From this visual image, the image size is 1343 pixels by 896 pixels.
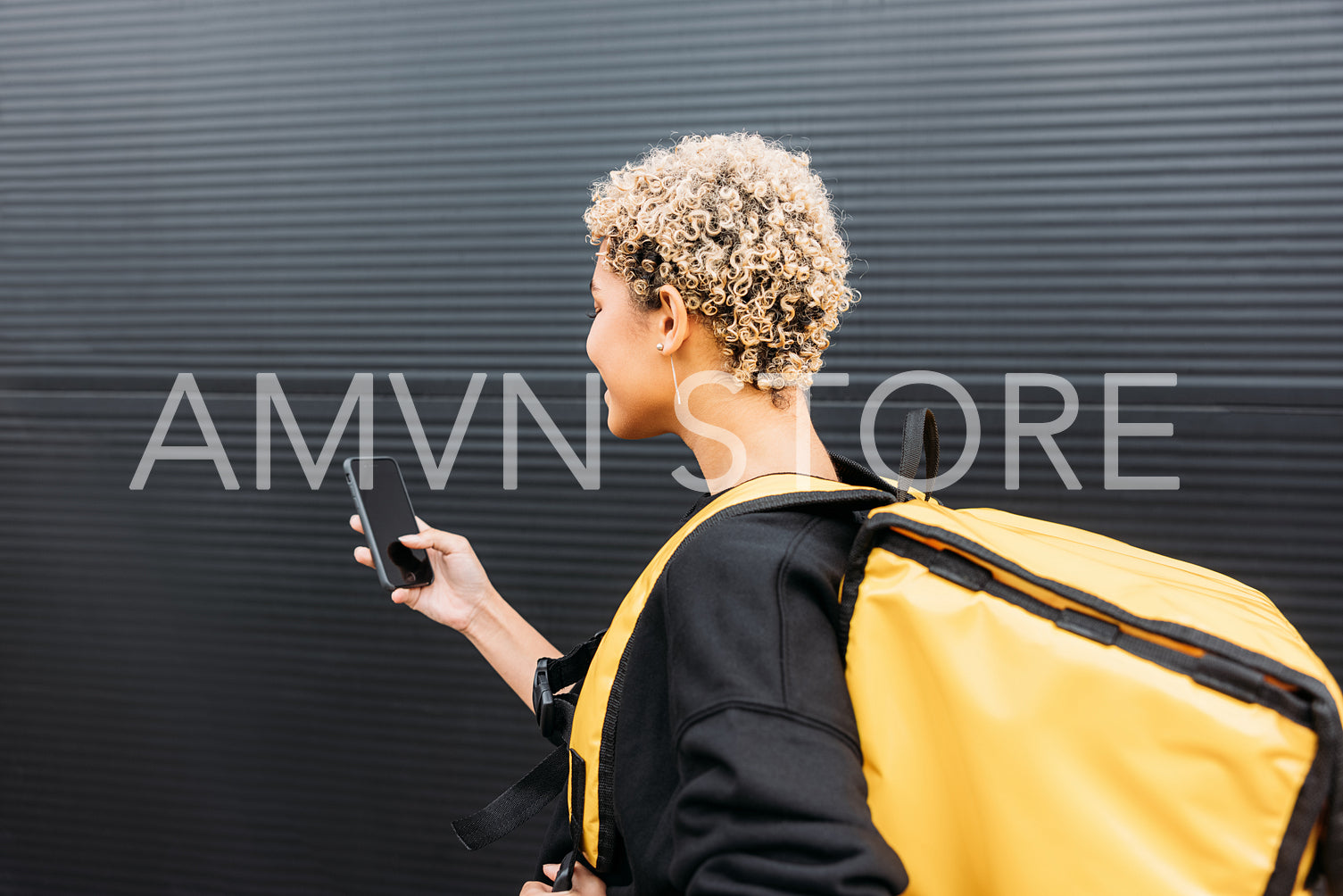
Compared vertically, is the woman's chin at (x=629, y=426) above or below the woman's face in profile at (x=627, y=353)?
below

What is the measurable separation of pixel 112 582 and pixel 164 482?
25 cm

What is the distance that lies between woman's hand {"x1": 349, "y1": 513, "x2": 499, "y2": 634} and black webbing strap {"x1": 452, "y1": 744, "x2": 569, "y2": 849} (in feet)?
0.80

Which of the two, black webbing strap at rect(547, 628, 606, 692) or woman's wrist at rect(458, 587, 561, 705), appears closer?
black webbing strap at rect(547, 628, 606, 692)

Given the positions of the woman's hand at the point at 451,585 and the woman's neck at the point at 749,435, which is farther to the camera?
the woman's hand at the point at 451,585

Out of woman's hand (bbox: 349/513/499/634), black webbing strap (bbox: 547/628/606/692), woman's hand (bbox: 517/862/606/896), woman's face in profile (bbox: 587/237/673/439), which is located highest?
woman's face in profile (bbox: 587/237/673/439)

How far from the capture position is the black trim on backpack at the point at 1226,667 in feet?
1.49

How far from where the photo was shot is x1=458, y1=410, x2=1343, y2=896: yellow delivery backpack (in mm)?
467

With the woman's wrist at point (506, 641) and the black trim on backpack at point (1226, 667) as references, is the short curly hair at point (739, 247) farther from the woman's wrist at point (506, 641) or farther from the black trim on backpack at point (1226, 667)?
the woman's wrist at point (506, 641)

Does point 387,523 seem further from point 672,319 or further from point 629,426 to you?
point 672,319

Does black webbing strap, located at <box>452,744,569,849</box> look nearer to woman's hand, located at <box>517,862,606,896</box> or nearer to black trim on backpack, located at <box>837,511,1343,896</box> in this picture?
woman's hand, located at <box>517,862,606,896</box>

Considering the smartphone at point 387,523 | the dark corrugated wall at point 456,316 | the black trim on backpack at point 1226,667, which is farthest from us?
the dark corrugated wall at point 456,316

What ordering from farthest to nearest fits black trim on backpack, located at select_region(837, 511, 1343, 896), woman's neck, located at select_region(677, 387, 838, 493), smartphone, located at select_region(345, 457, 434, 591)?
1. smartphone, located at select_region(345, 457, 434, 591)
2. woman's neck, located at select_region(677, 387, 838, 493)
3. black trim on backpack, located at select_region(837, 511, 1343, 896)

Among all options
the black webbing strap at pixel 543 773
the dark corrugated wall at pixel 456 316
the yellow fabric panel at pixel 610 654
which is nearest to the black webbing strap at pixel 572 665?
the black webbing strap at pixel 543 773

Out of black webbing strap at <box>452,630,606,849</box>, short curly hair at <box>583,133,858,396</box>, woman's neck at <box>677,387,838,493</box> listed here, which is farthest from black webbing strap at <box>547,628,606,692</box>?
short curly hair at <box>583,133,858,396</box>
